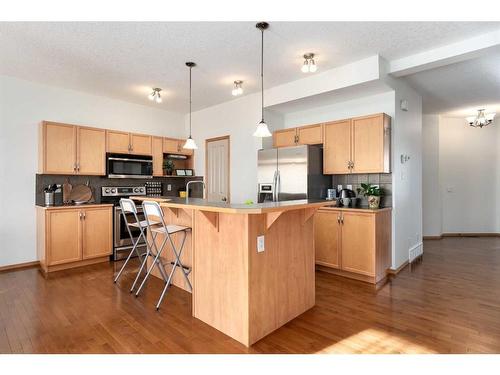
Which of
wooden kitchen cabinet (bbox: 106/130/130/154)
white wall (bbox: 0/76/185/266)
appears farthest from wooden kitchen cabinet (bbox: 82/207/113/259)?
wooden kitchen cabinet (bbox: 106/130/130/154)

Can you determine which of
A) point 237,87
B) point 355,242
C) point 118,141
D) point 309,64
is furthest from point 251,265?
point 118,141

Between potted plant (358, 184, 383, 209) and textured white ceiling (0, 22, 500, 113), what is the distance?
5.55ft

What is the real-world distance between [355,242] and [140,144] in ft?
13.3

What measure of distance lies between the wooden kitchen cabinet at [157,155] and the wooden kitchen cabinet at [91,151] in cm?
92

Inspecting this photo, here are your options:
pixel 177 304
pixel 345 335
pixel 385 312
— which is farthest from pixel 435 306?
pixel 177 304

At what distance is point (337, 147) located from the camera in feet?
13.8

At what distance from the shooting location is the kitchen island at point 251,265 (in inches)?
88.4

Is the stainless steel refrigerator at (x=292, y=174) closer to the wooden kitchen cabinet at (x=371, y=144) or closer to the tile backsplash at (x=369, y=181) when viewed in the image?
the tile backsplash at (x=369, y=181)

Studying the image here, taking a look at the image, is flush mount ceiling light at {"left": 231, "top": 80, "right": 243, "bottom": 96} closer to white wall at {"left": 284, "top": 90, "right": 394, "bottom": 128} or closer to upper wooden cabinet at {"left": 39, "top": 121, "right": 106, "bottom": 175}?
white wall at {"left": 284, "top": 90, "right": 394, "bottom": 128}

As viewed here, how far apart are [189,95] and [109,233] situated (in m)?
2.72

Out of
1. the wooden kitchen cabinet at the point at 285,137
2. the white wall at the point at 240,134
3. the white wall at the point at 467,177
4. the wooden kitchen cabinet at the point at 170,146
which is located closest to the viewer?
the wooden kitchen cabinet at the point at 285,137

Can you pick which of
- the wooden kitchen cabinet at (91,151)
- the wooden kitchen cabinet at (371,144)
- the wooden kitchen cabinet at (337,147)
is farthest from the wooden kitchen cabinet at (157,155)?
the wooden kitchen cabinet at (371,144)

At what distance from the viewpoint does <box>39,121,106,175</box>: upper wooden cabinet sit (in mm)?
4301
